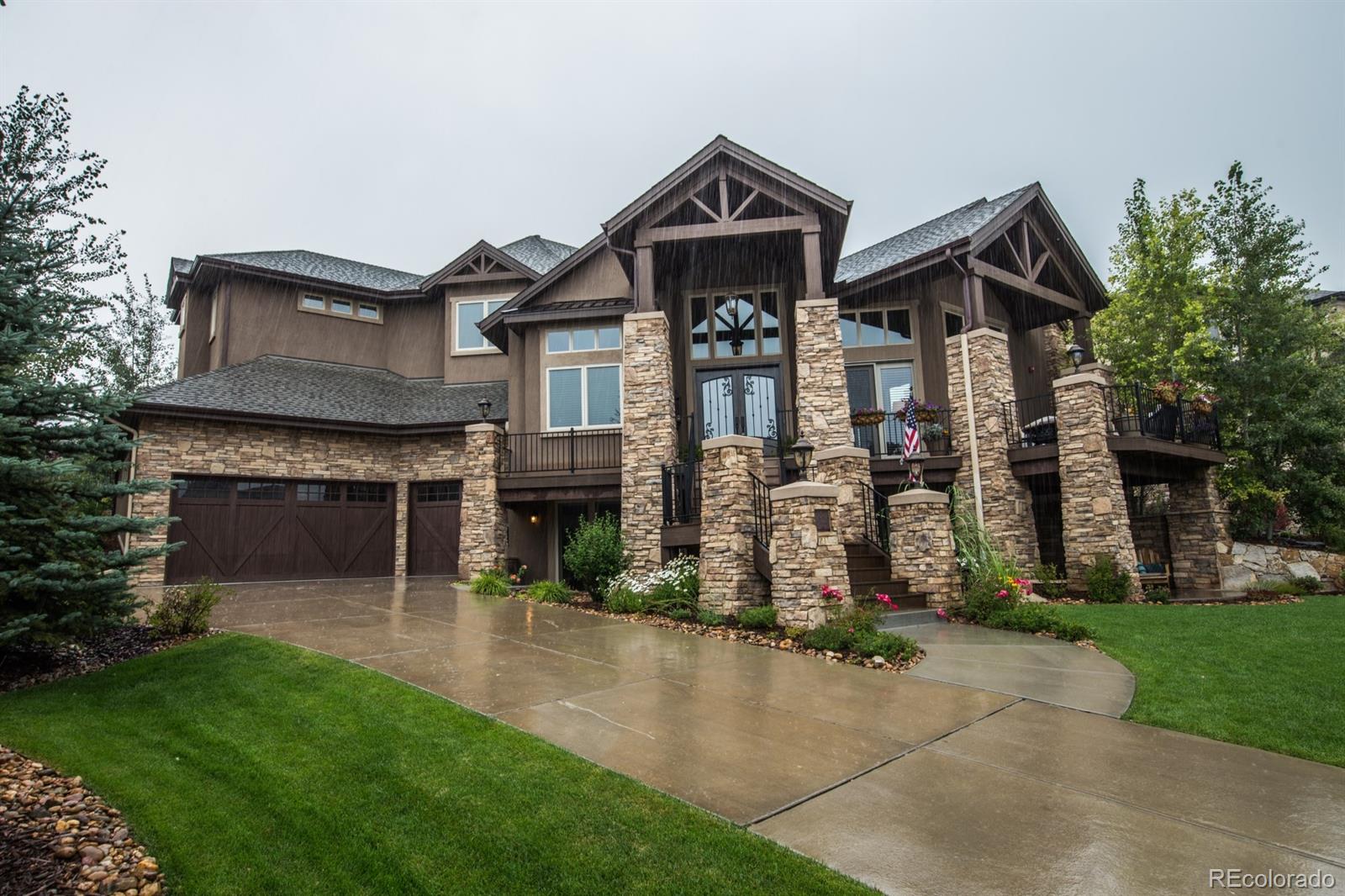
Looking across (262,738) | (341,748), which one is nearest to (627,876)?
(341,748)

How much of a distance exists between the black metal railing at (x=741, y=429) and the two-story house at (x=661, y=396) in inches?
2.5

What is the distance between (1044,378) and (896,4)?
9.66m

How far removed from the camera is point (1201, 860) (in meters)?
3.14

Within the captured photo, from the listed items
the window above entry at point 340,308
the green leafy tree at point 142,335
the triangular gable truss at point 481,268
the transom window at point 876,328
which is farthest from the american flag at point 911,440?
the green leafy tree at point 142,335

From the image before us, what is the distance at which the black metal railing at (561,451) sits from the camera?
584 inches

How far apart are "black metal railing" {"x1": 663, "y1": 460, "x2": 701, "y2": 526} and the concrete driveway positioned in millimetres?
4397

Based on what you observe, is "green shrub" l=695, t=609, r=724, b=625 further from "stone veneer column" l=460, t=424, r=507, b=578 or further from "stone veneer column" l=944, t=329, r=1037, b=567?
"stone veneer column" l=944, t=329, r=1037, b=567

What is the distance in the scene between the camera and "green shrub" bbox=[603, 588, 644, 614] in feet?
33.5

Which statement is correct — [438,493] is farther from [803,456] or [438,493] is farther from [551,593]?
[803,456]

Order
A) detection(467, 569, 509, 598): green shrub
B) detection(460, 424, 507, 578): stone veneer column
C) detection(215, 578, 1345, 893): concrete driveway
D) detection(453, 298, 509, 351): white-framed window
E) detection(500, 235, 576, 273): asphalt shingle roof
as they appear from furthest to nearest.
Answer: detection(500, 235, 576, 273): asphalt shingle roof → detection(453, 298, 509, 351): white-framed window → detection(460, 424, 507, 578): stone veneer column → detection(467, 569, 509, 598): green shrub → detection(215, 578, 1345, 893): concrete driveway

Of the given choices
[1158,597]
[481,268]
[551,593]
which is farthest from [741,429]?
[481,268]

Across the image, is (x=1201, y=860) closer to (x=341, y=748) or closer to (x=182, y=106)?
(x=341, y=748)

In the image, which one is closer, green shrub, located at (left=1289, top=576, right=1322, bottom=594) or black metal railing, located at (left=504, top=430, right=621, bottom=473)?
green shrub, located at (left=1289, top=576, right=1322, bottom=594)

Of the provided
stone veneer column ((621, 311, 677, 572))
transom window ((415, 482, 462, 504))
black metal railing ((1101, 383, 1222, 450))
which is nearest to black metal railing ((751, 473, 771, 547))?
stone veneer column ((621, 311, 677, 572))
